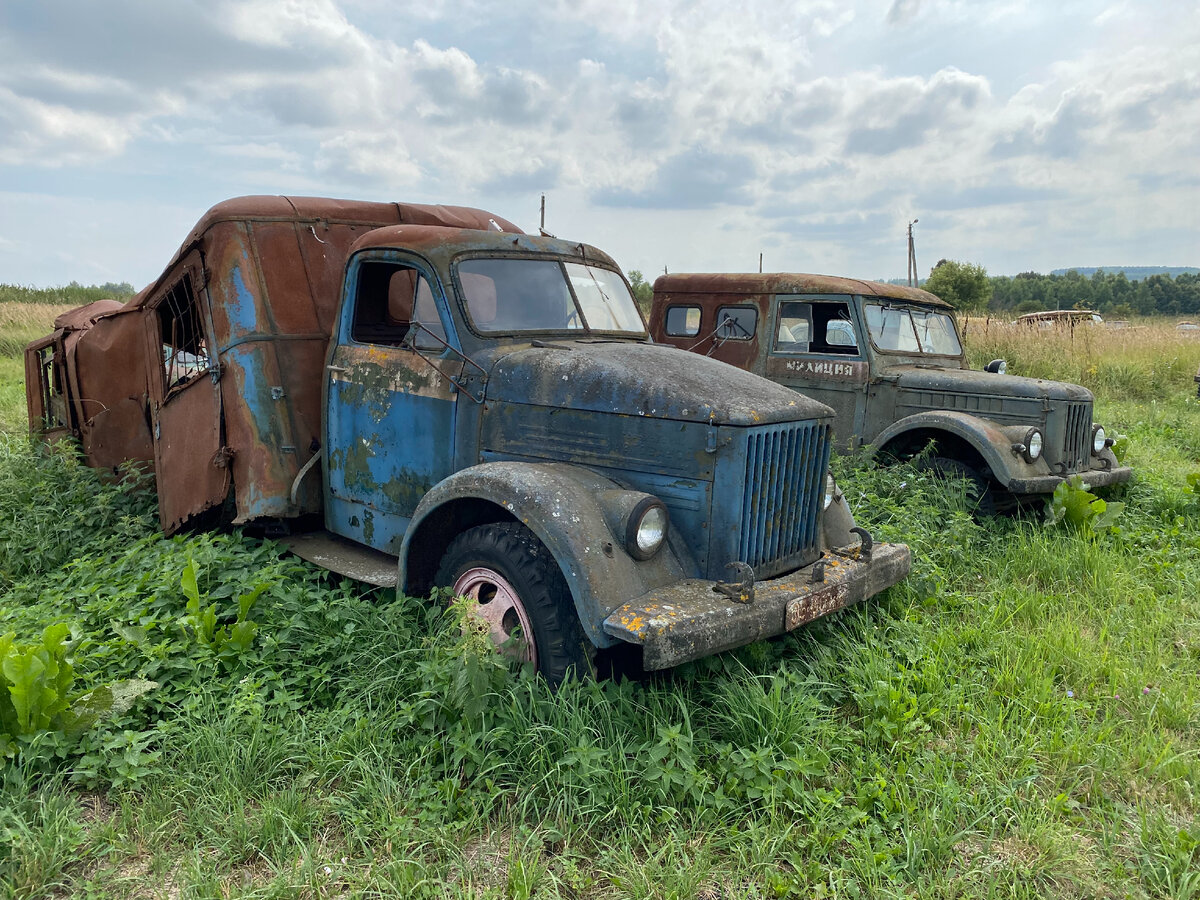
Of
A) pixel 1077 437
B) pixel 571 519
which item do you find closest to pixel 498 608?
pixel 571 519

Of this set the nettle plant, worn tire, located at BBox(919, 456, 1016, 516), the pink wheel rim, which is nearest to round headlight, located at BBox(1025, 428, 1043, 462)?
worn tire, located at BBox(919, 456, 1016, 516)

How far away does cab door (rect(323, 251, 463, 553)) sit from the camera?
4027 millimetres

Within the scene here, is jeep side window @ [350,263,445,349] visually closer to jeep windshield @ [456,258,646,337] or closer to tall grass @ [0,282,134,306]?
jeep windshield @ [456,258,646,337]

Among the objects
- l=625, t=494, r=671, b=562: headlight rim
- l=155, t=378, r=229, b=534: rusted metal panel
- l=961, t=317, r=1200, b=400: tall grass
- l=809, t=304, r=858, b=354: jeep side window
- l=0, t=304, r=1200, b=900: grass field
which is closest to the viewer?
l=0, t=304, r=1200, b=900: grass field

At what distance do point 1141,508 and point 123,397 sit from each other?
25.5ft

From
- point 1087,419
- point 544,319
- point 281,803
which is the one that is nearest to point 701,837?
point 281,803

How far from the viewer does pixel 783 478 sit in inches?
139

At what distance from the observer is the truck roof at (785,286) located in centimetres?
697

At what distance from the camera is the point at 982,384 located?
626cm

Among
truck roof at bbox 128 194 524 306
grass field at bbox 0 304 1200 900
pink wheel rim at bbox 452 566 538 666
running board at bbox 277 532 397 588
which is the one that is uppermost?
truck roof at bbox 128 194 524 306

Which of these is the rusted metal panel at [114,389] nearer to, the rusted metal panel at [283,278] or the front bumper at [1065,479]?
the rusted metal panel at [283,278]

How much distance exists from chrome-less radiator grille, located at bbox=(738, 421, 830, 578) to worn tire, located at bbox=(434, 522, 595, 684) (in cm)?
75

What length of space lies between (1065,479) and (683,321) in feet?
12.0

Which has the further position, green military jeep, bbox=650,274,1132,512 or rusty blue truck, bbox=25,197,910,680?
green military jeep, bbox=650,274,1132,512
